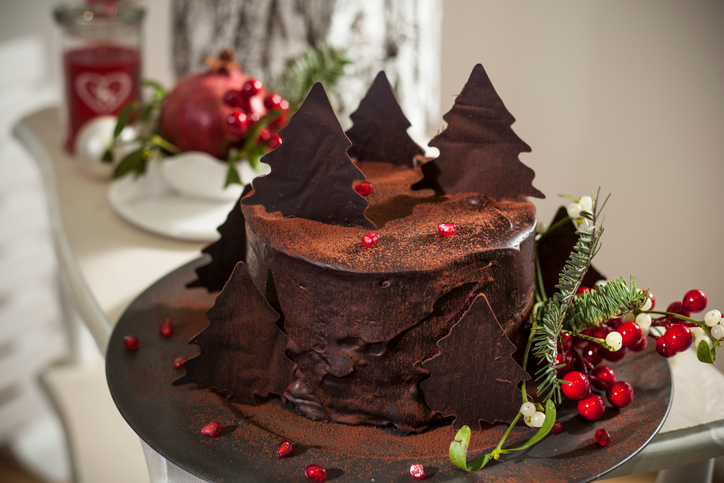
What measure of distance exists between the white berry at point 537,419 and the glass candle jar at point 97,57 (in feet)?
5.01

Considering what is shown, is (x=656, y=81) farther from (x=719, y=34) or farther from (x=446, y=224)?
(x=446, y=224)

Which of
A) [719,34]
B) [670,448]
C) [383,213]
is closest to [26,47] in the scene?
[383,213]

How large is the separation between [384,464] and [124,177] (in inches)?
47.8

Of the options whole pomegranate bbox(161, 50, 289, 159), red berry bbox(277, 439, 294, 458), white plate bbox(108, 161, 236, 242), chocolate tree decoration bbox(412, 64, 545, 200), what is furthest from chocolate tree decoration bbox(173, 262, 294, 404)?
whole pomegranate bbox(161, 50, 289, 159)

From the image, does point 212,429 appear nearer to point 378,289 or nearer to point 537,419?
point 378,289

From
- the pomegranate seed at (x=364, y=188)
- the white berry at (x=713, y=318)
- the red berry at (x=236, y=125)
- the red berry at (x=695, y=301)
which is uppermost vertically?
the pomegranate seed at (x=364, y=188)

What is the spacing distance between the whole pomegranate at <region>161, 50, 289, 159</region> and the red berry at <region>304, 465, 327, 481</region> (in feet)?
2.99

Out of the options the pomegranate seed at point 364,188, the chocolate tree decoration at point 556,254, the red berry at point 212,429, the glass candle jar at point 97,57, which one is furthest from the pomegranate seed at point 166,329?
the glass candle jar at point 97,57

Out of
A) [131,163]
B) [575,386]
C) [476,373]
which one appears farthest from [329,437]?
[131,163]

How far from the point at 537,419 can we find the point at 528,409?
18 millimetres

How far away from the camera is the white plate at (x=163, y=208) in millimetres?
1468

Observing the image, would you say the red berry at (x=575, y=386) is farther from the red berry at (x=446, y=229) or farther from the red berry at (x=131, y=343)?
the red berry at (x=131, y=343)

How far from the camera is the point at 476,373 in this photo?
79cm

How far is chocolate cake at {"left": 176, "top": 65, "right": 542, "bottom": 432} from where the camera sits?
779 mm
